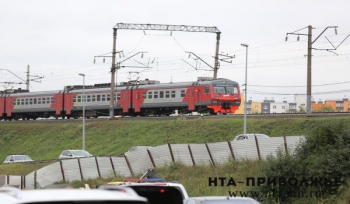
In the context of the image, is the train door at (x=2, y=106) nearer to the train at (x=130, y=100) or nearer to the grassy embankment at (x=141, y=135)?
the train at (x=130, y=100)

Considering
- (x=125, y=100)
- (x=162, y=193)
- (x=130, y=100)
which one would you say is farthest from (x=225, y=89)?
(x=162, y=193)

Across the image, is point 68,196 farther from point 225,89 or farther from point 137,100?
point 137,100

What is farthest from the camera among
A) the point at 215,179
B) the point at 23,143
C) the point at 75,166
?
the point at 23,143

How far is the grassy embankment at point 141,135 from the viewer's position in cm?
3294

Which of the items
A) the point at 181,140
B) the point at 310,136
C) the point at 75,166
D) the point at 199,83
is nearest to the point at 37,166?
the point at 75,166

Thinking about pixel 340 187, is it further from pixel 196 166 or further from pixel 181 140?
pixel 181 140

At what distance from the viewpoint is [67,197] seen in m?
5.46

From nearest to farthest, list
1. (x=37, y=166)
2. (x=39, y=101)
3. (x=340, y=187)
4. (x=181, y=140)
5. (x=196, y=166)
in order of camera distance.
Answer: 1. (x=340, y=187)
2. (x=196, y=166)
3. (x=37, y=166)
4. (x=181, y=140)
5. (x=39, y=101)

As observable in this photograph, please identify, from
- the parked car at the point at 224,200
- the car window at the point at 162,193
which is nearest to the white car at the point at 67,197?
the car window at the point at 162,193

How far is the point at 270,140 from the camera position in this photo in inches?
1230

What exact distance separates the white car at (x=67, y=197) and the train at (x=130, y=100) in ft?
181

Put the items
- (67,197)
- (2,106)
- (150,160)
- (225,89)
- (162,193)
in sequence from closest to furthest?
(67,197) < (162,193) < (150,160) < (225,89) < (2,106)

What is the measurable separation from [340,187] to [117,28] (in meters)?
42.7

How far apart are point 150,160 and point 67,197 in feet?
99.8
